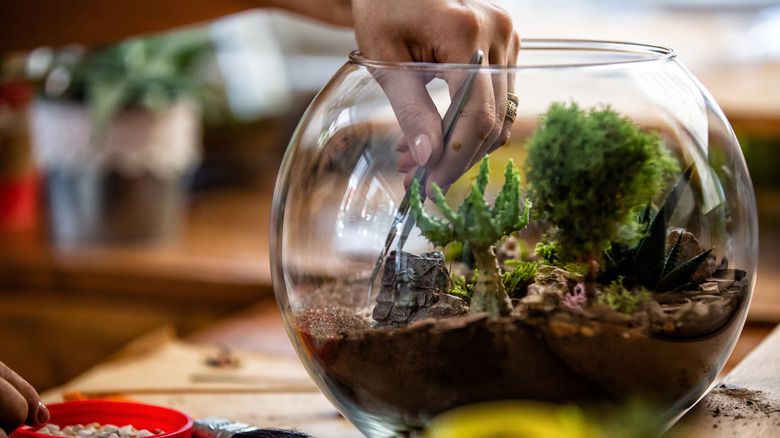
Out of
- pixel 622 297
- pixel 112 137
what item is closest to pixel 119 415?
pixel 622 297

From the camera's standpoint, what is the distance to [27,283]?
1549 millimetres

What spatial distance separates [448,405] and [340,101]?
0.20 meters

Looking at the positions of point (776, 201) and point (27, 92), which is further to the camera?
point (776, 201)

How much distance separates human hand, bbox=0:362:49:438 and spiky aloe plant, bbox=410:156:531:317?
0.24 meters

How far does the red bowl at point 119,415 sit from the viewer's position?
0.54 m

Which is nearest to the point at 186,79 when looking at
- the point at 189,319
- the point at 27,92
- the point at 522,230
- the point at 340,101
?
the point at 27,92

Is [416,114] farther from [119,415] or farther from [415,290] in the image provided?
[119,415]

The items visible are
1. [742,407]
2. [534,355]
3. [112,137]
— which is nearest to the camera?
[534,355]

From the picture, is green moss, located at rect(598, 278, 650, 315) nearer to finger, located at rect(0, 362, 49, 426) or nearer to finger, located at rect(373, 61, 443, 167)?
finger, located at rect(373, 61, 443, 167)

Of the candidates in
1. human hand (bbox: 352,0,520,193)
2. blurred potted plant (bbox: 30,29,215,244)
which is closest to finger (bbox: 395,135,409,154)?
human hand (bbox: 352,0,520,193)

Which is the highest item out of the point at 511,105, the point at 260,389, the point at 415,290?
the point at 511,105

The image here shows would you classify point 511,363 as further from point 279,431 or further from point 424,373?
point 279,431

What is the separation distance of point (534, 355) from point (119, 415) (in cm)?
29

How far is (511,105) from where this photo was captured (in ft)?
1.53
